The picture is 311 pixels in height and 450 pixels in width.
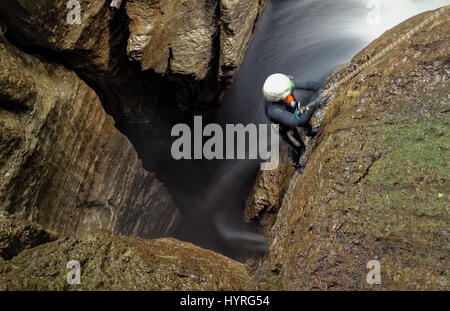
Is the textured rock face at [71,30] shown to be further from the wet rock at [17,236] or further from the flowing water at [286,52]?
the flowing water at [286,52]

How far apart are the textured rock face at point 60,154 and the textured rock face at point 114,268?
1492 millimetres

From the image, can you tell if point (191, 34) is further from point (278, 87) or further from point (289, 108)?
point (289, 108)

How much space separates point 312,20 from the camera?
7.63 m

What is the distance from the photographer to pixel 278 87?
5.15m

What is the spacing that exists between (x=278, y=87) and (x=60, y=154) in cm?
349

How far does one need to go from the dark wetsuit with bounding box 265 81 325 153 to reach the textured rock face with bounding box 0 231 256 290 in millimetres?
2350

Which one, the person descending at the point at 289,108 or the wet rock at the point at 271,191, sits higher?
the person descending at the point at 289,108

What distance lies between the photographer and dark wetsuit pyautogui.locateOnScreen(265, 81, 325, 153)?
5176mm

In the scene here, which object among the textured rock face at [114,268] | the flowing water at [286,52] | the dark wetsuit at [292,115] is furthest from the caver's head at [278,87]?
the textured rock face at [114,268]

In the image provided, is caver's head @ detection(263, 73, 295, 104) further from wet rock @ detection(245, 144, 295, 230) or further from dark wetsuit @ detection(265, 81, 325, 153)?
wet rock @ detection(245, 144, 295, 230)

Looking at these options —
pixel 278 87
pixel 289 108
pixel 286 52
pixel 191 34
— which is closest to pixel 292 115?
pixel 289 108

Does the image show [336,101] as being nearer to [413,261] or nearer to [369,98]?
[369,98]

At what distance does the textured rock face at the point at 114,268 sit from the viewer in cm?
319

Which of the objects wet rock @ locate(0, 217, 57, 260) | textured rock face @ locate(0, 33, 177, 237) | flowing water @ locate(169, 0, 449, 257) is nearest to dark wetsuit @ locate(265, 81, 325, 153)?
flowing water @ locate(169, 0, 449, 257)
